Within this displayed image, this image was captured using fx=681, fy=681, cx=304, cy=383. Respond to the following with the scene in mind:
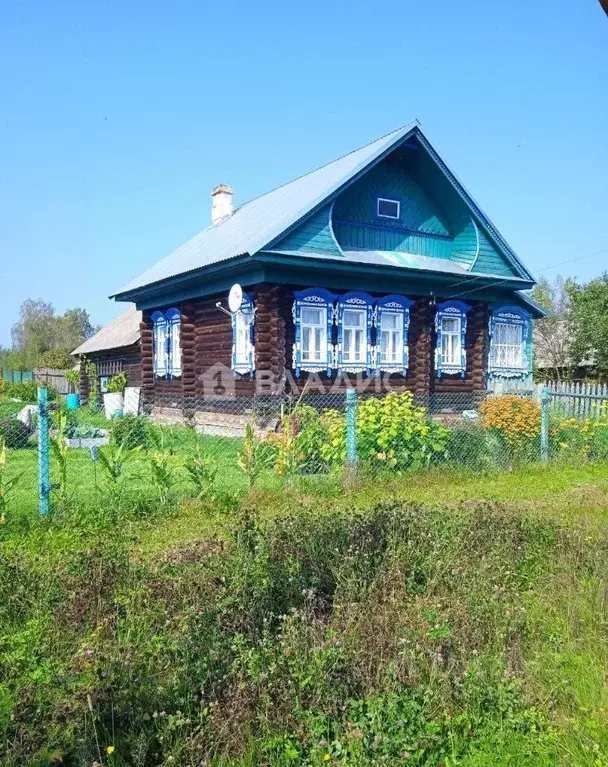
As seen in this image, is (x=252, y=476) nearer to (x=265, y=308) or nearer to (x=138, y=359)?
(x=265, y=308)

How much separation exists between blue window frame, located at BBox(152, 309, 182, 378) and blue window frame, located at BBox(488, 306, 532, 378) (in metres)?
8.13

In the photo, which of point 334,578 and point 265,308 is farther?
point 265,308

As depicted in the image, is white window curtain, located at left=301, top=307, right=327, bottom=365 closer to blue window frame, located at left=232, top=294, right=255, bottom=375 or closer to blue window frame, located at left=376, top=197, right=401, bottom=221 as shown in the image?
blue window frame, located at left=232, top=294, right=255, bottom=375

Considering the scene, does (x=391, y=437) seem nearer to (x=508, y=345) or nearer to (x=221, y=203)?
(x=508, y=345)

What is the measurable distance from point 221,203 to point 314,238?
24.3 ft

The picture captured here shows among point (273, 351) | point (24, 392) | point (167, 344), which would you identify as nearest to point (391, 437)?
point (273, 351)

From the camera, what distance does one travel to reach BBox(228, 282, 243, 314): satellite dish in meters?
13.6

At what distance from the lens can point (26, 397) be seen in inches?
988

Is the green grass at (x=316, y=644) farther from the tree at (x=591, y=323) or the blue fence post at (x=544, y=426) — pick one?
the tree at (x=591, y=323)

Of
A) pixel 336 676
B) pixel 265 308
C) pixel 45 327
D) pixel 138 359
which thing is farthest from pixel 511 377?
pixel 45 327

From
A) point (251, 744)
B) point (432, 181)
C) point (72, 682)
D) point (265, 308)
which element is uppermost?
point (432, 181)

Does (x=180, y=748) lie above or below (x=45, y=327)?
below

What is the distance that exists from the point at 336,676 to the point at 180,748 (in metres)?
0.75

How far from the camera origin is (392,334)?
15.5 m
